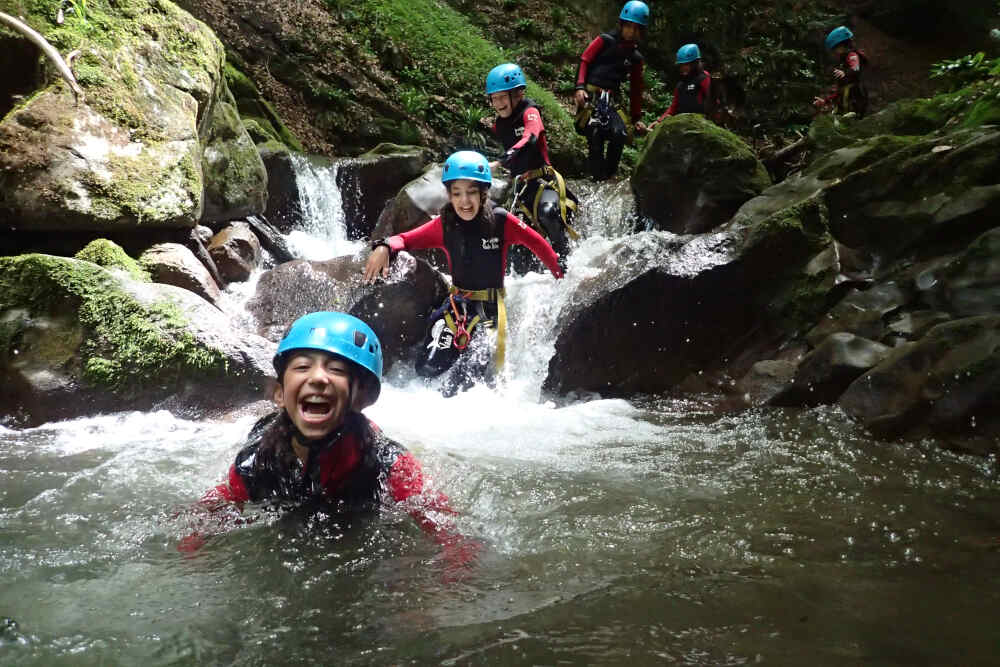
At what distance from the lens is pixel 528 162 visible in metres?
8.19

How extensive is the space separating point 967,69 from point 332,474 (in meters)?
10.1

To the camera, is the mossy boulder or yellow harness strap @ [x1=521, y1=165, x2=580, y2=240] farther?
yellow harness strap @ [x1=521, y1=165, x2=580, y2=240]

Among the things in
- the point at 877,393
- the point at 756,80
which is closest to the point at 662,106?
the point at 756,80

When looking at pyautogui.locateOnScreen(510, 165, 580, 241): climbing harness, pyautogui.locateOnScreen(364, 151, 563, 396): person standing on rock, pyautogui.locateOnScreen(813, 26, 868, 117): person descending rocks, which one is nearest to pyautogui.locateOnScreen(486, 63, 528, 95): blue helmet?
pyautogui.locateOnScreen(510, 165, 580, 241): climbing harness

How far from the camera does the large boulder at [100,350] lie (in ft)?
17.0

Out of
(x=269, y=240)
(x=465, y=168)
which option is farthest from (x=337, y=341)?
(x=269, y=240)

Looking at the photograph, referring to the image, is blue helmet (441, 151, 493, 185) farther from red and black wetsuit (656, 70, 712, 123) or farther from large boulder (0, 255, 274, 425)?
red and black wetsuit (656, 70, 712, 123)

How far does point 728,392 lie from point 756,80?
541 inches

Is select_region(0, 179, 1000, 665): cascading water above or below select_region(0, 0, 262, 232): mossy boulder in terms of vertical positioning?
below

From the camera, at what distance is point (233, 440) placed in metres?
4.75

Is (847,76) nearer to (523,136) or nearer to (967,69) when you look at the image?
(967,69)

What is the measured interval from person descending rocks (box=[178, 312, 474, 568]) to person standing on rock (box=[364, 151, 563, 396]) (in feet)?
9.42

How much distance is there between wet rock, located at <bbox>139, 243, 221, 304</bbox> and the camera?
672 centimetres

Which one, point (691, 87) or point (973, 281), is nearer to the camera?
point (973, 281)
